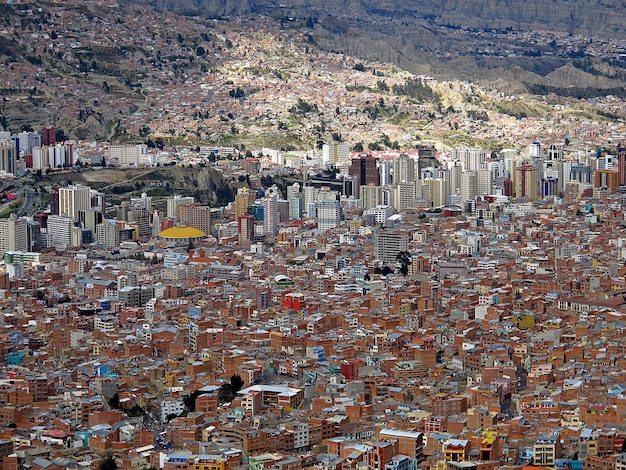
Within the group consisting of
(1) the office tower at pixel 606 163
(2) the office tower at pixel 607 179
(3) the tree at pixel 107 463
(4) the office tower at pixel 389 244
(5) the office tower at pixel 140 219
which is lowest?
(3) the tree at pixel 107 463

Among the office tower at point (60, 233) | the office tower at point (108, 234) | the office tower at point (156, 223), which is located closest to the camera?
the office tower at point (60, 233)

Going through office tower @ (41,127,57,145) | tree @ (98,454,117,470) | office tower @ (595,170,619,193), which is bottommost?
tree @ (98,454,117,470)

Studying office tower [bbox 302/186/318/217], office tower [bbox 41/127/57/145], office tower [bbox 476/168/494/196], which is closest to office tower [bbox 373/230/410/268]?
office tower [bbox 302/186/318/217]

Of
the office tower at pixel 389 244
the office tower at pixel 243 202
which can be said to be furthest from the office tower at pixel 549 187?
the office tower at pixel 389 244

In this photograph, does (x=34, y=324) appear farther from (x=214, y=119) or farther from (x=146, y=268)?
(x=214, y=119)

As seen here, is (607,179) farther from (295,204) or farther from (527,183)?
(295,204)

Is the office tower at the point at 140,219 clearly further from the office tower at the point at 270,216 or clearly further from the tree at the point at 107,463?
the tree at the point at 107,463

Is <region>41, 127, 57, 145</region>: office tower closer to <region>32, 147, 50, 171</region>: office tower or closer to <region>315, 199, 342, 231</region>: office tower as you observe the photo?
<region>32, 147, 50, 171</region>: office tower
